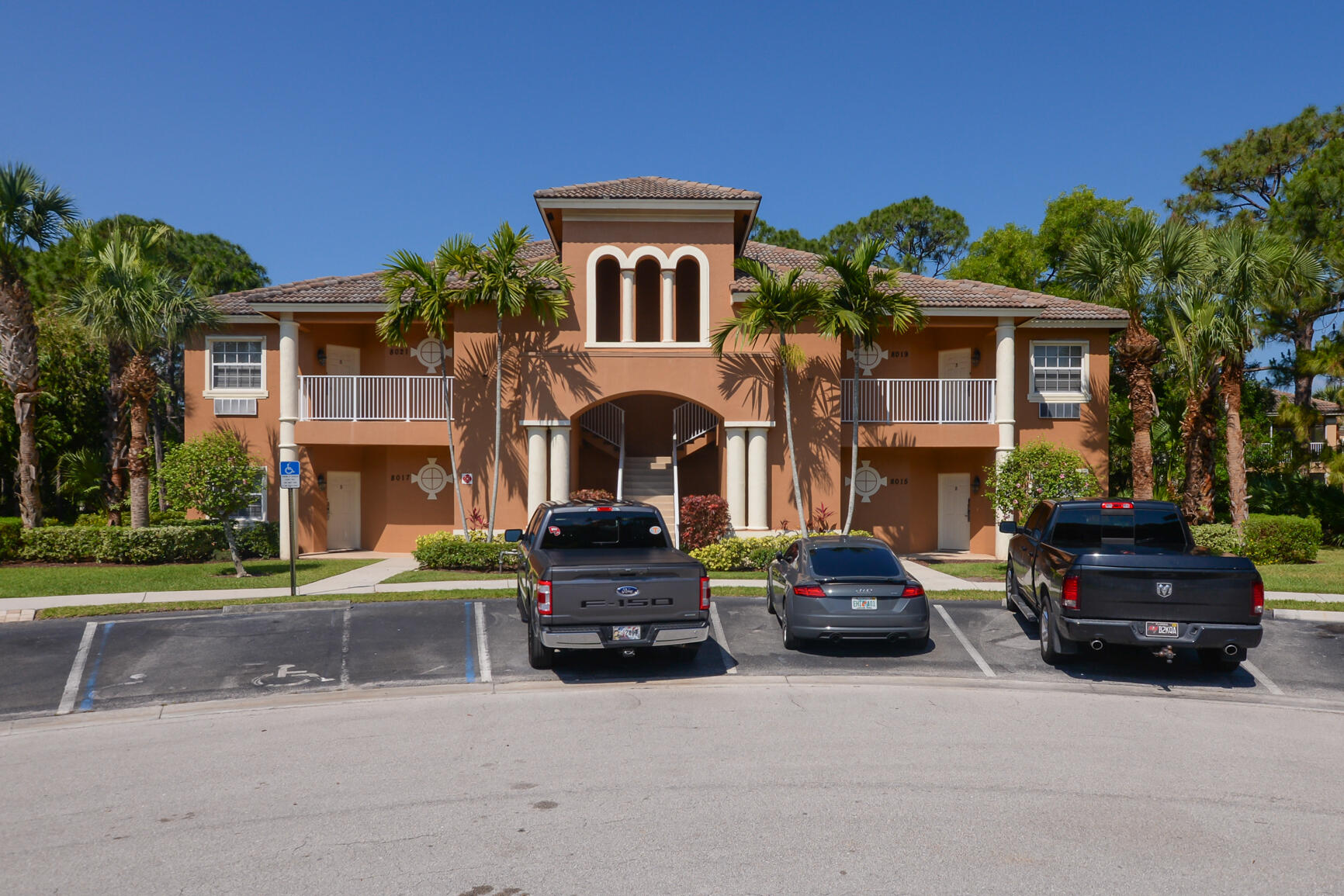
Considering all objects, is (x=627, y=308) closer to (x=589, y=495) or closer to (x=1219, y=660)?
(x=589, y=495)

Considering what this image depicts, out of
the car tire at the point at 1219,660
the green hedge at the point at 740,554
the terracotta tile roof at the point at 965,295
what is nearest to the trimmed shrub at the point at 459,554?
the green hedge at the point at 740,554

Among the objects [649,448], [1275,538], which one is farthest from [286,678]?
[1275,538]

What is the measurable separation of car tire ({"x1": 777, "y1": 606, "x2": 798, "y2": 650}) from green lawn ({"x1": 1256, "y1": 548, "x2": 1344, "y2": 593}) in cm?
959

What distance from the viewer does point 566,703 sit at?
914 centimetres

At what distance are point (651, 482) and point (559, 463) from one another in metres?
3.54

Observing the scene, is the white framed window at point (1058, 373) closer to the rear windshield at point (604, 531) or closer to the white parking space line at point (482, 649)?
the rear windshield at point (604, 531)

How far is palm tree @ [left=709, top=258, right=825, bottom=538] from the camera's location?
1859 centimetres

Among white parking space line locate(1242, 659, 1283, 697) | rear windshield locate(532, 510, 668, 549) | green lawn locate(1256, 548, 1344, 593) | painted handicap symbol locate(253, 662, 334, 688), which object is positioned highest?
rear windshield locate(532, 510, 668, 549)

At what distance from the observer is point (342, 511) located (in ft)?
77.2

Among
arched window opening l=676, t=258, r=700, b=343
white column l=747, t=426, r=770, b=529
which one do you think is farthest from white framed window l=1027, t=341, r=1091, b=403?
arched window opening l=676, t=258, r=700, b=343

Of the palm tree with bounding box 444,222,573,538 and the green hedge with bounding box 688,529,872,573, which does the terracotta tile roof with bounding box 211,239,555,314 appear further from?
the green hedge with bounding box 688,529,872,573

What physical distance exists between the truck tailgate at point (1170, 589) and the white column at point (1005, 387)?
39.4ft

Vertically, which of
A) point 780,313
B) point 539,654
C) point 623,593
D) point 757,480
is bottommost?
point 539,654

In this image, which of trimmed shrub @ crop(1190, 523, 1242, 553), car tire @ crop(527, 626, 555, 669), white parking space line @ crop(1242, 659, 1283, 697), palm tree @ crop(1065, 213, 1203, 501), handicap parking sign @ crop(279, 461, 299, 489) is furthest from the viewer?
palm tree @ crop(1065, 213, 1203, 501)
